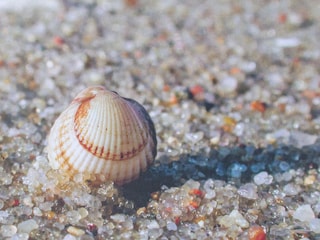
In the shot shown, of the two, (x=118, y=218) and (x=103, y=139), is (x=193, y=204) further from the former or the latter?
(x=103, y=139)

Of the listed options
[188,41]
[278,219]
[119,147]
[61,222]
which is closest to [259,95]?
[188,41]

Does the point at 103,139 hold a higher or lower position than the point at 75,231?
higher

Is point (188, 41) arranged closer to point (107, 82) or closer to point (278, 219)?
point (107, 82)

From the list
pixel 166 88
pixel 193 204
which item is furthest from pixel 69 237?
pixel 166 88

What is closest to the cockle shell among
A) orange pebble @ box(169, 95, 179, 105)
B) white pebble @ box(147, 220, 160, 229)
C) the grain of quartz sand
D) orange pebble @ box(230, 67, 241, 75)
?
the grain of quartz sand

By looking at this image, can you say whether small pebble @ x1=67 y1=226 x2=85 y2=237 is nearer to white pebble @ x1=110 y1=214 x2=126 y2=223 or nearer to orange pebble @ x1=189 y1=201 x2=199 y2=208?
white pebble @ x1=110 y1=214 x2=126 y2=223

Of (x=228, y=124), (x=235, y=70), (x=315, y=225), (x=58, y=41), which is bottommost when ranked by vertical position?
(x=315, y=225)

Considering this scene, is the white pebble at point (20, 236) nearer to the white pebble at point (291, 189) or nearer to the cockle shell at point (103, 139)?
the cockle shell at point (103, 139)
